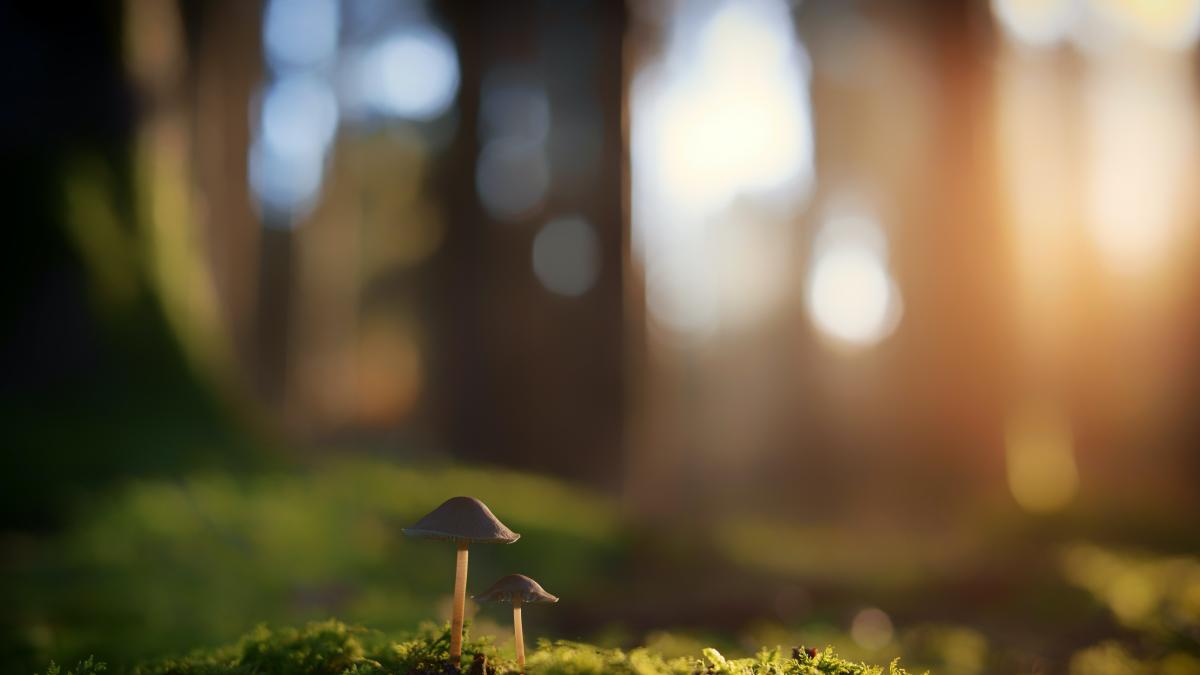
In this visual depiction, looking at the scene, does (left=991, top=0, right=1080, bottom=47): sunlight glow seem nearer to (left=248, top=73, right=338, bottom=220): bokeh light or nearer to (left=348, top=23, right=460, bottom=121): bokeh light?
(left=348, top=23, right=460, bottom=121): bokeh light

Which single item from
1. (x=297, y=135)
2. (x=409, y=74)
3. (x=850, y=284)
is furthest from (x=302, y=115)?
(x=850, y=284)

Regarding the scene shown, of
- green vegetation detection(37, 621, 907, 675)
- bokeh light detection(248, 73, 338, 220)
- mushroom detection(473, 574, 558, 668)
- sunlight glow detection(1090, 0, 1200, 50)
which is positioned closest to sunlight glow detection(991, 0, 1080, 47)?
sunlight glow detection(1090, 0, 1200, 50)

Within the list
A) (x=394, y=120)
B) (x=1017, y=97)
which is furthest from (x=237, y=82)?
(x=1017, y=97)

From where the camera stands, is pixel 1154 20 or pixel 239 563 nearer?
pixel 239 563

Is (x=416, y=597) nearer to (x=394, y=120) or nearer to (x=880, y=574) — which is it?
(x=880, y=574)

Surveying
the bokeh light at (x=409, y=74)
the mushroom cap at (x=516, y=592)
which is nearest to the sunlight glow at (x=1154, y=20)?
the bokeh light at (x=409, y=74)

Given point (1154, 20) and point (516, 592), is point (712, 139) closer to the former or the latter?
→ point (1154, 20)
